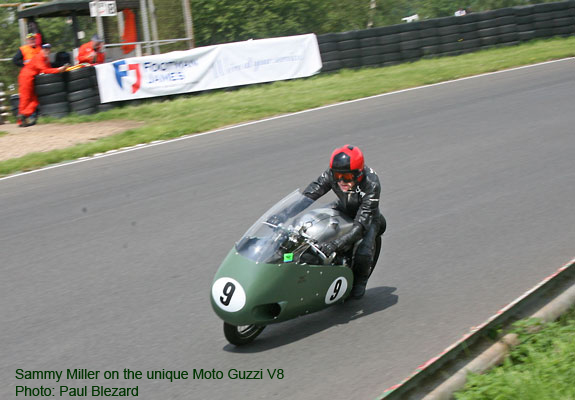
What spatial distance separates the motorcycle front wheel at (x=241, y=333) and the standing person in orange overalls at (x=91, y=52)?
1386 cm

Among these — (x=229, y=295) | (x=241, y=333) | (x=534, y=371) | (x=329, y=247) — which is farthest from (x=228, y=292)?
(x=534, y=371)

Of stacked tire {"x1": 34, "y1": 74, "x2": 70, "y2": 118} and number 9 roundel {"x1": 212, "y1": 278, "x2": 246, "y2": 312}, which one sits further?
stacked tire {"x1": 34, "y1": 74, "x2": 70, "y2": 118}

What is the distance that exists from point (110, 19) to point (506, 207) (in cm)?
1460

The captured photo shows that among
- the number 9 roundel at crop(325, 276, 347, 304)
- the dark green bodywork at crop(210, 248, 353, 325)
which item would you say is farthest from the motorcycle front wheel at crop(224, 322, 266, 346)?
the number 9 roundel at crop(325, 276, 347, 304)

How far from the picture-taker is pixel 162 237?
8.00 meters

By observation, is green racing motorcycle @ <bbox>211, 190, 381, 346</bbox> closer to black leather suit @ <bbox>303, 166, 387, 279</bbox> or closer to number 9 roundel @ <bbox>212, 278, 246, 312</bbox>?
number 9 roundel @ <bbox>212, 278, 246, 312</bbox>

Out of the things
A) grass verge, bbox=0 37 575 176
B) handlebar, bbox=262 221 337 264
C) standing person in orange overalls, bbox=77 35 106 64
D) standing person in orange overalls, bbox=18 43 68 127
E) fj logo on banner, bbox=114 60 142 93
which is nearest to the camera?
handlebar, bbox=262 221 337 264

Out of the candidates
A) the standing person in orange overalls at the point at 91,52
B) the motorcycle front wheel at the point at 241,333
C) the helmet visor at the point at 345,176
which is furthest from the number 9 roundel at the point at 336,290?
the standing person in orange overalls at the point at 91,52

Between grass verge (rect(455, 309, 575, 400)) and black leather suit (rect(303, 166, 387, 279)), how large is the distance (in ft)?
4.75

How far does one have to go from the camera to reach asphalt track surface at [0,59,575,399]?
5.08 meters

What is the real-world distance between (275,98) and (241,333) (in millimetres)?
11693

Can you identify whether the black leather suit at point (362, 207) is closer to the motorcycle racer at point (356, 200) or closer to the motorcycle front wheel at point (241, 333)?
the motorcycle racer at point (356, 200)

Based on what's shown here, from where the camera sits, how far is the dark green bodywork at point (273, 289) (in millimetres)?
4965

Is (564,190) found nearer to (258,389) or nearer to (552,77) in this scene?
(258,389)
